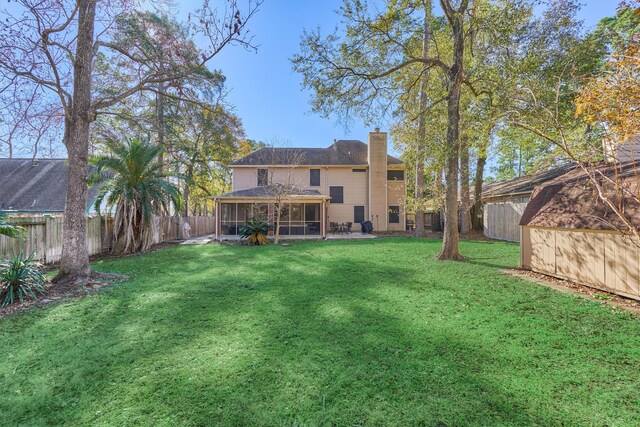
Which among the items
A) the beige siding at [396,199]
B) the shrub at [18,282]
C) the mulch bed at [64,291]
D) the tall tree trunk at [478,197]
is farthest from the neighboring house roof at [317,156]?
the shrub at [18,282]

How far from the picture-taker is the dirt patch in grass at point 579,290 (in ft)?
16.3

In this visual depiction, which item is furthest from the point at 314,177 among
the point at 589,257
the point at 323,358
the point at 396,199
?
the point at 323,358

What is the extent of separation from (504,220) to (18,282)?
18787 mm

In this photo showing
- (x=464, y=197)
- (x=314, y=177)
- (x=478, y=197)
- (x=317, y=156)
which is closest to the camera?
(x=464, y=197)

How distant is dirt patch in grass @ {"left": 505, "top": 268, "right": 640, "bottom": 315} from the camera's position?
4970 mm

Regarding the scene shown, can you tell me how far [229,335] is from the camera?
379 centimetres

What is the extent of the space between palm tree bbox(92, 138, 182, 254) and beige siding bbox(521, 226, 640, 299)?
13.8 meters

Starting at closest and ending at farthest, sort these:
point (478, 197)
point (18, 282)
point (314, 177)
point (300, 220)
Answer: point (18, 282) < point (478, 197) < point (300, 220) < point (314, 177)

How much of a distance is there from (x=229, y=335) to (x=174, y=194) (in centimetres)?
1121

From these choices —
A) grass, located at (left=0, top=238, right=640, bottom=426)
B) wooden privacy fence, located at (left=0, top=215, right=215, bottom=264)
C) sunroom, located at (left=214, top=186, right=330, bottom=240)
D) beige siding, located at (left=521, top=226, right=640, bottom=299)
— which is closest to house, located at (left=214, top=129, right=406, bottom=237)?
sunroom, located at (left=214, top=186, right=330, bottom=240)

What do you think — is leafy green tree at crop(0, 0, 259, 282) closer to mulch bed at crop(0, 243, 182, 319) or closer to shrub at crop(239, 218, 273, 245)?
mulch bed at crop(0, 243, 182, 319)

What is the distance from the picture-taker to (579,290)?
19.3 ft

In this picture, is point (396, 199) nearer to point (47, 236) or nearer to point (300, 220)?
point (300, 220)

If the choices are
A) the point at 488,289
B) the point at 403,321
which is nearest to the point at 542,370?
the point at 403,321
